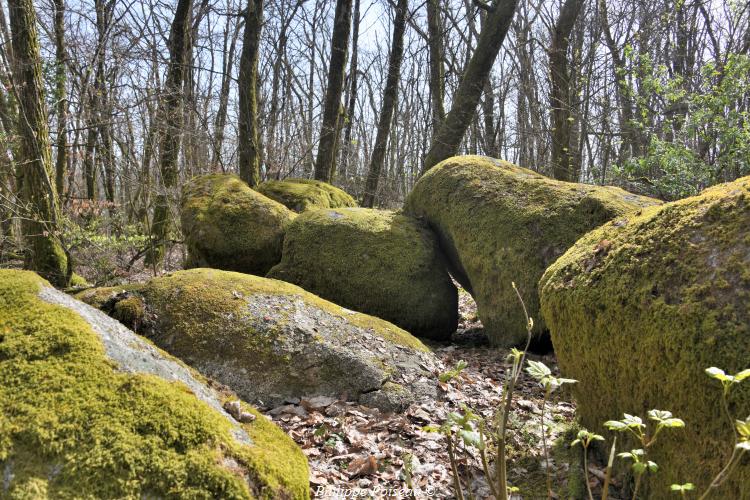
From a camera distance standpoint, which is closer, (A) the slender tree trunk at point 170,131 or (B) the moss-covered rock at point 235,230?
(B) the moss-covered rock at point 235,230

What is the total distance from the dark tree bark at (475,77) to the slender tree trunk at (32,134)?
6.80 meters

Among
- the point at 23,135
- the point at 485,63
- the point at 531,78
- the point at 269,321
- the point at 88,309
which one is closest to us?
the point at 88,309

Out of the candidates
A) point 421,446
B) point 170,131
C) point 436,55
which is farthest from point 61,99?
point 436,55

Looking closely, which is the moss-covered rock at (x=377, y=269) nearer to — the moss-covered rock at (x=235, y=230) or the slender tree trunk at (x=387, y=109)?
the moss-covered rock at (x=235, y=230)

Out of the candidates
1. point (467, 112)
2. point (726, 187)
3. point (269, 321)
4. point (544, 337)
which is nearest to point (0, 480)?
point (269, 321)

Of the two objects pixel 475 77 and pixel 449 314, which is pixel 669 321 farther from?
pixel 475 77

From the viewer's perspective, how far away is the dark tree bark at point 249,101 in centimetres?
1008

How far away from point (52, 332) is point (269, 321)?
213 centimetres

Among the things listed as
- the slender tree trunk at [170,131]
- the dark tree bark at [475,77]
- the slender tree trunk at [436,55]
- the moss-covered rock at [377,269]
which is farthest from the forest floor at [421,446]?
the slender tree trunk at [436,55]

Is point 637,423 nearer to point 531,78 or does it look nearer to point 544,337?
point 544,337

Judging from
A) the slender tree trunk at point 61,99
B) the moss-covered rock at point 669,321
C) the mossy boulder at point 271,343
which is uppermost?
the slender tree trunk at point 61,99

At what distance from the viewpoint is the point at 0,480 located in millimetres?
1680

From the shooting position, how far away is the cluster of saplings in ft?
6.48

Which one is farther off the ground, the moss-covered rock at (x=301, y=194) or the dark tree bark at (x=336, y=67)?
the dark tree bark at (x=336, y=67)
